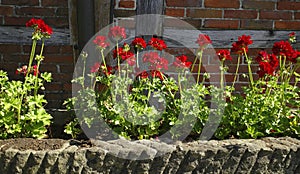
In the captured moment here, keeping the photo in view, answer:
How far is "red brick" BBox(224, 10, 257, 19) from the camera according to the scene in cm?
271

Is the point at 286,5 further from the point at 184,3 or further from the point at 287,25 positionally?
the point at 184,3

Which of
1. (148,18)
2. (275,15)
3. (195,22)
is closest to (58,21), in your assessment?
(148,18)

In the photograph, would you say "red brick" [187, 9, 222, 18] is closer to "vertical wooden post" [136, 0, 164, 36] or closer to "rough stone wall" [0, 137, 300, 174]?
"vertical wooden post" [136, 0, 164, 36]

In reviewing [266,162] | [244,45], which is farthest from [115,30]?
[266,162]

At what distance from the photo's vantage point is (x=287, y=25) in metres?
2.78

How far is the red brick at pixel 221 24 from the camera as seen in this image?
270cm

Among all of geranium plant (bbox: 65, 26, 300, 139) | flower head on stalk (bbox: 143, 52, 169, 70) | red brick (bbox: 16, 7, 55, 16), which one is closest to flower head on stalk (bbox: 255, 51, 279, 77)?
geranium plant (bbox: 65, 26, 300, 139)

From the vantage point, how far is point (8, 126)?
1733 mm

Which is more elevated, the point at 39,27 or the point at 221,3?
the point at 221,3

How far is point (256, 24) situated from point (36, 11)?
Result: 1.57 m

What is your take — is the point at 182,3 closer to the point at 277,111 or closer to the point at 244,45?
the point at 244,45

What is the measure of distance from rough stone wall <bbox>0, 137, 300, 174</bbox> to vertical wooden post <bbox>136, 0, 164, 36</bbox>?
0.91 meters

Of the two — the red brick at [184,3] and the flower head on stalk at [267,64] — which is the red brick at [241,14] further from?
the flower head on stalk at [267,64]

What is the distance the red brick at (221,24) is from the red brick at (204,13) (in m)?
0.03
